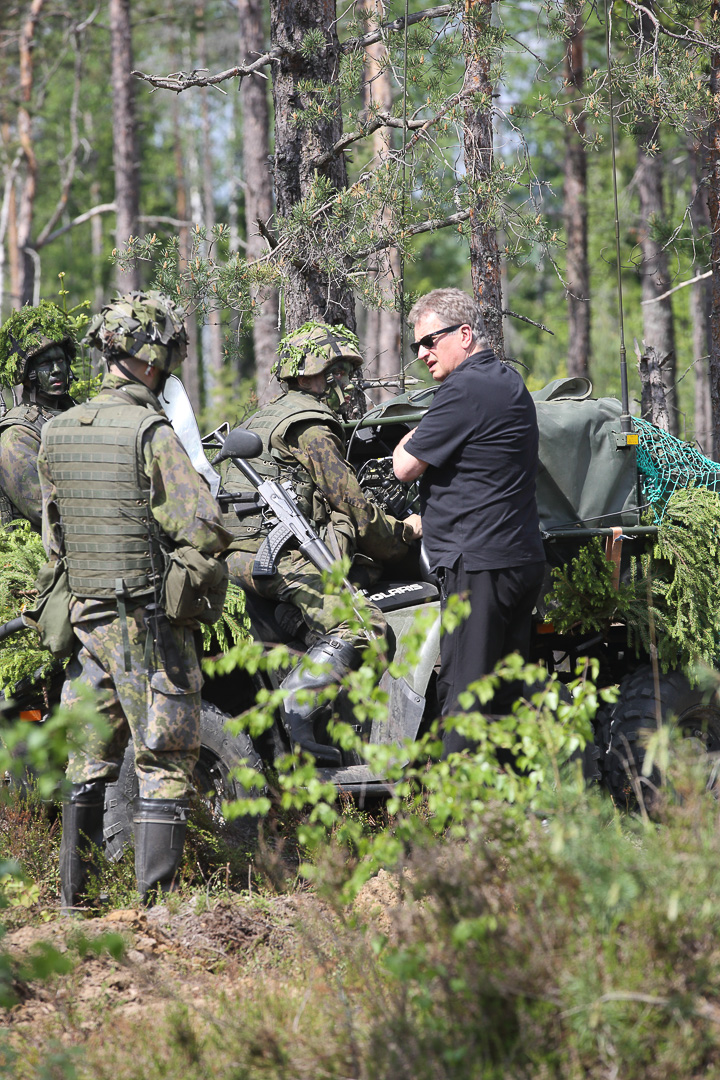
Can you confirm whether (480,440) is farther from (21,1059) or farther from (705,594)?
(21,1059)

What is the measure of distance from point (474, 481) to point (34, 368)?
276cm

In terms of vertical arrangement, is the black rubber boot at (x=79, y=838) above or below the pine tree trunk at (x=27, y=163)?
below

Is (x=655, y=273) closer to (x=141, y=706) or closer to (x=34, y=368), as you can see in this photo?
(x=34, y=368)

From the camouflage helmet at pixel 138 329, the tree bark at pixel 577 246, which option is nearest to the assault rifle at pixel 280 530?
the camouflage helmet at pixel 138 329

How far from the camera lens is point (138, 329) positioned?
14.4 ft

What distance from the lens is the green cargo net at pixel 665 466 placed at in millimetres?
5656

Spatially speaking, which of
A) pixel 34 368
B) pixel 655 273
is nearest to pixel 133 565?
pixel 34 368

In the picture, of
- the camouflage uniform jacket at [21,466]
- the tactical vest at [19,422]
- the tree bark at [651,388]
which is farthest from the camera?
the tree bark at [651,388]

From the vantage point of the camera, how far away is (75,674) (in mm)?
4566

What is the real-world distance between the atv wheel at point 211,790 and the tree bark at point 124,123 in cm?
1275

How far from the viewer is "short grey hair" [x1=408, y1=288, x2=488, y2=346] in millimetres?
4785

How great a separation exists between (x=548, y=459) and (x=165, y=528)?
2.03m

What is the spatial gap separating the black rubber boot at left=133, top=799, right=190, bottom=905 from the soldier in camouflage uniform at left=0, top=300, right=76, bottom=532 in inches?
78.6

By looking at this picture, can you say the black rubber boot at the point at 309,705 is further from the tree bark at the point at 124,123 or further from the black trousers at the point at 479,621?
the tree bark at the point at 124,123
